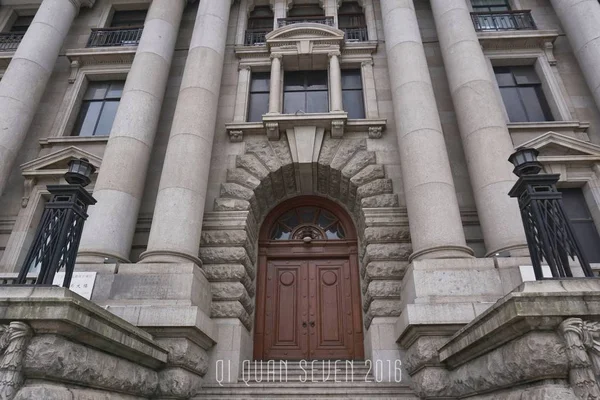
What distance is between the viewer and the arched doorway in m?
10.3

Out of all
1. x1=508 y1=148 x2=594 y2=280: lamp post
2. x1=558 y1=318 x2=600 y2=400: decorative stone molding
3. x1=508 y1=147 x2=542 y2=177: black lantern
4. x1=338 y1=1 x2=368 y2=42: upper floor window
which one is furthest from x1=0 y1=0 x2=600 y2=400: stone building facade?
x1=508 y1=147 x2=542 y2=177: black lantern

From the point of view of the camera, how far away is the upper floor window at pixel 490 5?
14852 mm

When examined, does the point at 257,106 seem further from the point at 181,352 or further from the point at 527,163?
the point at 527,163

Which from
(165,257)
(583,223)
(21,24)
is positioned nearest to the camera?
(165,257)

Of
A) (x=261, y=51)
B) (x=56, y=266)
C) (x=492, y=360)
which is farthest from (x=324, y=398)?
(x=261, y=51)

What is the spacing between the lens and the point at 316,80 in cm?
1318

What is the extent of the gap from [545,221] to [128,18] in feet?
53.1

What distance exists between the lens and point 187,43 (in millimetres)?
13992

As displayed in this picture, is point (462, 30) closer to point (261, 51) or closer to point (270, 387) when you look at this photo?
point (261, 51)

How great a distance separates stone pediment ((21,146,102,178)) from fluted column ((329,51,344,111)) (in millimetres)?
7071

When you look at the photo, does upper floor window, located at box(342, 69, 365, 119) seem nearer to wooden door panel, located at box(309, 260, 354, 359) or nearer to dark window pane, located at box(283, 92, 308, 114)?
dark window pane, located at box(283, 92, 308, 114)

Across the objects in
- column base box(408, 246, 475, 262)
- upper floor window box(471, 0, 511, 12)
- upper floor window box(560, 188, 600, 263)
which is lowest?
column base box(408, 246, 475, 262)

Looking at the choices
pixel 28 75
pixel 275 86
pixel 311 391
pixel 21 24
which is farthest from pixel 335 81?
pixel 21 24

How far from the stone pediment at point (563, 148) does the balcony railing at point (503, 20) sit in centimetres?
491
